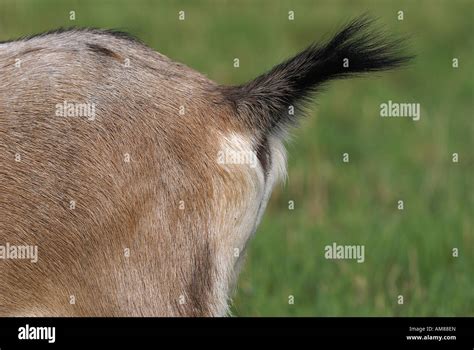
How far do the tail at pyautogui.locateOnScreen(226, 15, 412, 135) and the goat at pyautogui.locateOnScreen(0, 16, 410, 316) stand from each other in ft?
0.22

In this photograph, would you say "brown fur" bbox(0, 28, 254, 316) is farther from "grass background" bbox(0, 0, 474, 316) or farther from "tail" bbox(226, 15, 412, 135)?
"grass background" bbox(0, 0, 474, 316)

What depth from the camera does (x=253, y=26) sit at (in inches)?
525

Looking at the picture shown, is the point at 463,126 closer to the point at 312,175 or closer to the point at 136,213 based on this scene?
the point at 312,175

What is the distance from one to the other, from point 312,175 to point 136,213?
17.2 ft

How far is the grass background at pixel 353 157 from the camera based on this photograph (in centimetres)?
722

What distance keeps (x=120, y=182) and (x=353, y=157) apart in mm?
5818

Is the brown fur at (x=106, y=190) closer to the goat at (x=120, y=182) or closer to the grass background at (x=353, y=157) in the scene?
the goat at (x=120, y=182)

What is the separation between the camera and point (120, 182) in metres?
4.34

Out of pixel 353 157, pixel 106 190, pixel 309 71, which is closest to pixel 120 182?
pixel 106 190

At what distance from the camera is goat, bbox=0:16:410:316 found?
13.9ft

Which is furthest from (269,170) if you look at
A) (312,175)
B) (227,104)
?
(312,175)

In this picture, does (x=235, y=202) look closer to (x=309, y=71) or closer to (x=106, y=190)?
(x=106, y=190)

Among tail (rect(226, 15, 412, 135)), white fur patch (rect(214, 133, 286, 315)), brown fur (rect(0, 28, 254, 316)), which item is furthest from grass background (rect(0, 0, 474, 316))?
brown fur (rect(0, 28, 254, 316))

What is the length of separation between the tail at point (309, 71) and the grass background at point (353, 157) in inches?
13.6
